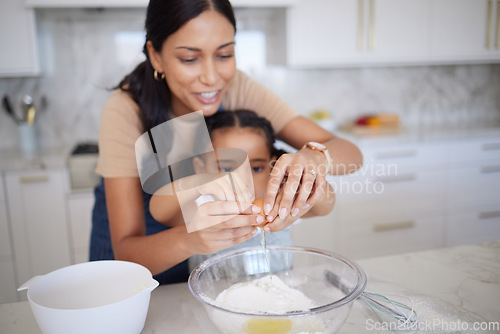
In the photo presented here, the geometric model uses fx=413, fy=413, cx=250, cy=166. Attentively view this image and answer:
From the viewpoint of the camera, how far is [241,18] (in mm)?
2490

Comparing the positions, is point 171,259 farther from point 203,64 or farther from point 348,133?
point 348,133

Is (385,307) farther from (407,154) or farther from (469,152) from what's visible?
(469,152)

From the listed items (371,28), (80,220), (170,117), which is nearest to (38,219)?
(80,220)

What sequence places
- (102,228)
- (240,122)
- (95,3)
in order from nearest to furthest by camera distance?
(240,122) → (102,228) → (95,3)

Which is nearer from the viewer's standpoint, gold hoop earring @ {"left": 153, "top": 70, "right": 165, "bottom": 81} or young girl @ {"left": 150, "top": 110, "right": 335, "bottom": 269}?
young girl @ {"left": 150, "top": 110, "right": 335, "bottom": 269}

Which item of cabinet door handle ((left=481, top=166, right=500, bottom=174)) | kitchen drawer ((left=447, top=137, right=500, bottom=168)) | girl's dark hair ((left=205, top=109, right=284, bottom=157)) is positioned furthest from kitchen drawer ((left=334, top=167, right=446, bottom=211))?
girl's dark hair ((left=205, top=109, right=284, bottom=157))

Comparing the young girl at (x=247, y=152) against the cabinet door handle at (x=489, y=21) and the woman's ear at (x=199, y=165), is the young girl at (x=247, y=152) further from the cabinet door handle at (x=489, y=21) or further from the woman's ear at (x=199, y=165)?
the cabinet door handle at (x=489, y=21)

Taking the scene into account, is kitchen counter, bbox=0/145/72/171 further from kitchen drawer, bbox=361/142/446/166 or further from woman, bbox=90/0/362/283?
kitchen drawer, bbox=361/142/446/166

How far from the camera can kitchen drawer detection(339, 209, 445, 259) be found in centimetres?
231

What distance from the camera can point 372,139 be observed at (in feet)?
7.36

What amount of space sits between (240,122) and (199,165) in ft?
0.57

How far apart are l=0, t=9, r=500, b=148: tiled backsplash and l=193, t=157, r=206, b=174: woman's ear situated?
120 centimetres

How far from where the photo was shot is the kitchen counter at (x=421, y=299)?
652 mm

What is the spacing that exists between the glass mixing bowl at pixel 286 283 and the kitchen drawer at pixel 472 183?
75.8 inches
